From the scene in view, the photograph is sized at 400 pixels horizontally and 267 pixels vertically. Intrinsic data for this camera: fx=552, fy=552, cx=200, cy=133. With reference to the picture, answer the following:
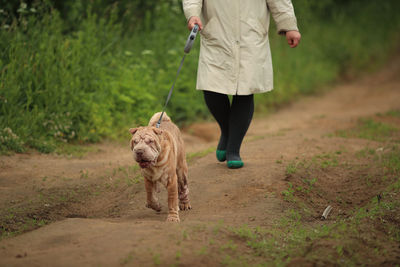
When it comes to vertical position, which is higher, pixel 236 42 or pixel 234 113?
pixel 236 42

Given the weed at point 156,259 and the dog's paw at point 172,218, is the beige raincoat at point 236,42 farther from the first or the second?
the weed at point 156,259

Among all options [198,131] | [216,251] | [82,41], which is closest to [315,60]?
[198,131]

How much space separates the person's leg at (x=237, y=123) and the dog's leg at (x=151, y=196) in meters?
1.25

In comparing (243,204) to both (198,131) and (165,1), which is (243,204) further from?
(165,1)

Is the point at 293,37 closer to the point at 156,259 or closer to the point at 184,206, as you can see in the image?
the point at 184,206

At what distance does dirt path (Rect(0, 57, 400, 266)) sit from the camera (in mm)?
3422

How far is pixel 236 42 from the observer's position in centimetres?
521

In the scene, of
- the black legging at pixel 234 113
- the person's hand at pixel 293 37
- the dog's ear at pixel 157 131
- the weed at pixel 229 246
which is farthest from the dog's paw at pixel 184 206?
the person's hand at pixel 293 37

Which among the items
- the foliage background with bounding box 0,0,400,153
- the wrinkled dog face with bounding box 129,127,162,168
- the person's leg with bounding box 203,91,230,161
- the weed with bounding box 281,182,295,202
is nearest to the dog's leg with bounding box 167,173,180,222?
the wrinkled dog face with bounding box 129,127,162,168

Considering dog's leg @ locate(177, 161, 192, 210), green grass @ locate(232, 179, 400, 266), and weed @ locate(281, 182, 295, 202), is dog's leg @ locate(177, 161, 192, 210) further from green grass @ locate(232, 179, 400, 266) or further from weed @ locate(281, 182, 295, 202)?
weed @ locate(281, 182, 295, 202)

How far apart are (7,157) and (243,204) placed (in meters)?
2.82

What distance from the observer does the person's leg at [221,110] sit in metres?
5.45

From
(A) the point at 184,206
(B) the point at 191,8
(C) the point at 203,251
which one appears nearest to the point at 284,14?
(B) the point at 191,8

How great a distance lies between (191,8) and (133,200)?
184 cm
